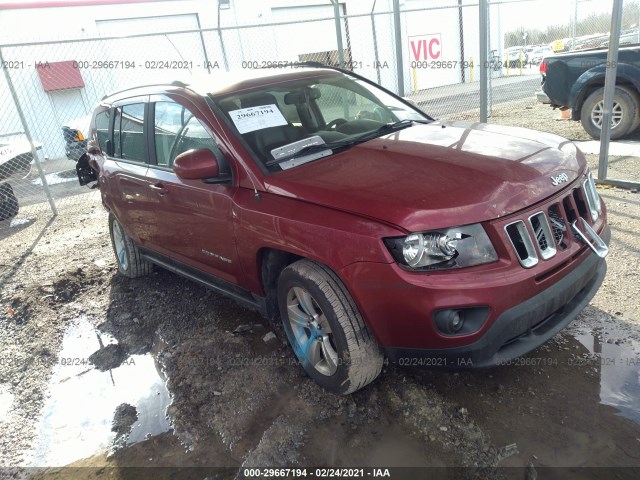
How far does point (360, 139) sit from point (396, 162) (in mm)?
596

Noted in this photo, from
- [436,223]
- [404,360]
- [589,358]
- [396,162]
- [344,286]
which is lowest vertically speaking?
[589,358]

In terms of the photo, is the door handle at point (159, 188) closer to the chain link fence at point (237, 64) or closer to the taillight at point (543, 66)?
the chain link fence at point (237, 64)

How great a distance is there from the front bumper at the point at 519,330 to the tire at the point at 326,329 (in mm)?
178

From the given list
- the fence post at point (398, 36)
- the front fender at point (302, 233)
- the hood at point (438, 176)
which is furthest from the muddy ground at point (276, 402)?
the fence post at point (398, 36)

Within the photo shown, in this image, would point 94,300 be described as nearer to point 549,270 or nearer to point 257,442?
point 257,442

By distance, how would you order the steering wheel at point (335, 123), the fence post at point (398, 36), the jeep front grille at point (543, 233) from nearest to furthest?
the jeep front grille at point (543, 233)
the steering wheel at point (335, 123)
the fence post at point (398, 36)

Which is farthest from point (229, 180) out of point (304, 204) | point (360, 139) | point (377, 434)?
point (377, 434)

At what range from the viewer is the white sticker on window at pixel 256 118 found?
3240mm

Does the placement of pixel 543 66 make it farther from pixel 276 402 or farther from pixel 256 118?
pixel 276 402

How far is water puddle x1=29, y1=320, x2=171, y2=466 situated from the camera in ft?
9.86

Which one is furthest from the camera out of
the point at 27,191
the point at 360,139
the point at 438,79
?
the point at 438,79

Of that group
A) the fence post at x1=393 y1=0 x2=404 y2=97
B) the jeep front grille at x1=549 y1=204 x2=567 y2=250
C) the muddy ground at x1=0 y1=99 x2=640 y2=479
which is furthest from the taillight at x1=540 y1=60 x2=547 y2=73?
the jeep front grille at x1=549 y1=204 x2=567 y2=250

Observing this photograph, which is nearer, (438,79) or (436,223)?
(436,223)

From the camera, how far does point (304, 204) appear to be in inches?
108
